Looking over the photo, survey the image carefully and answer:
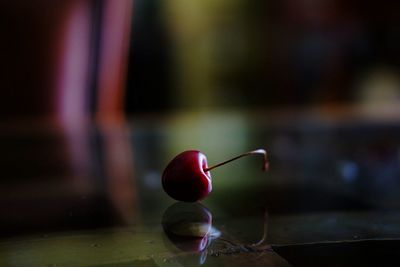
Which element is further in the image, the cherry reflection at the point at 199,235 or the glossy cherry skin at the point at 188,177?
the glossy cherry skin at the point at 188,177

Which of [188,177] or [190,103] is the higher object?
[188,177]

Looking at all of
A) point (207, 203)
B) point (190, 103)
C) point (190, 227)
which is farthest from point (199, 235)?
point (190, 103)

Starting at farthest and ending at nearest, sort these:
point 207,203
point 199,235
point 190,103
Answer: point 190,103
point 207,203
point 199,235

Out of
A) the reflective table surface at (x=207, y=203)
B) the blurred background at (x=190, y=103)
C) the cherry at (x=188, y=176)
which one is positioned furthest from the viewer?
the blurred background at (x=190, y=103)

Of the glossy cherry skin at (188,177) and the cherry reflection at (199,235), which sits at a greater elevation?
the glossy cherry skin at (188,177)

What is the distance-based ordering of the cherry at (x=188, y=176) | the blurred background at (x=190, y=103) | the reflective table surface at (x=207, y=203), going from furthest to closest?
the blurred background at (x=190, y=103) → the cherry at (x=188, y=176) → the reflective table surface at (x=207, y=203)

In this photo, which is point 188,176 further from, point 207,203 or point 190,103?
point 190,103
